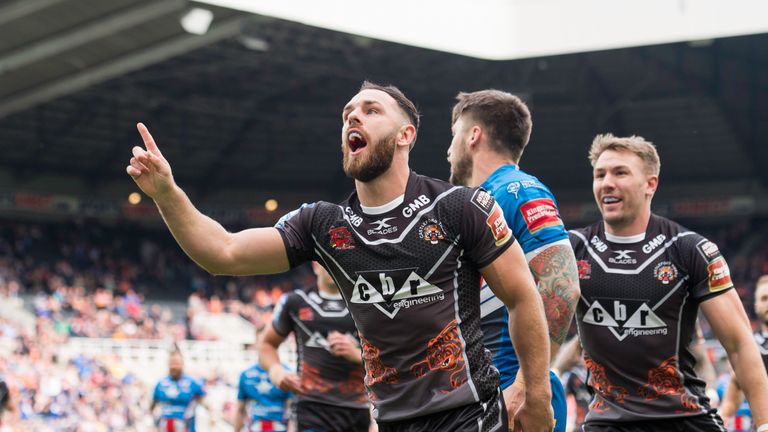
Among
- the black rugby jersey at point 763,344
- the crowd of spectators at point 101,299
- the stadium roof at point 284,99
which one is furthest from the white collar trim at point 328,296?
the stadium roof at point 284,99

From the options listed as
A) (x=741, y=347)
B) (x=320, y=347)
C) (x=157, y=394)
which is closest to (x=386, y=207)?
(x=741, y=347)

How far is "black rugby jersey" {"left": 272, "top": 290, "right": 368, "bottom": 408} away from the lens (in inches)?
348

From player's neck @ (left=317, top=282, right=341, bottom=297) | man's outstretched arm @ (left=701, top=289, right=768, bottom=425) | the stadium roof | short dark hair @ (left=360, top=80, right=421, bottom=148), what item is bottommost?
man's outstretched arm @ (left=701, top=289, right=768, bottom=425)

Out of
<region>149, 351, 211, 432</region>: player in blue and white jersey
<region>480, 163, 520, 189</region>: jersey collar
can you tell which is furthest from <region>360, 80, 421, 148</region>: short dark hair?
<region>149, 351, 211, 432</region>: player in blue and white jersey

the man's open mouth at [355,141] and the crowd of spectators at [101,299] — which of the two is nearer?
the man's open mouth at [355,141]

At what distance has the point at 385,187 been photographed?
4.36 metres

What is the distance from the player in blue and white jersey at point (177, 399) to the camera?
14789 millimetres

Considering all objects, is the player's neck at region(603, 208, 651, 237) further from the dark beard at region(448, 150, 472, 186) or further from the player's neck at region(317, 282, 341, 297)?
the player's neck at region(317, 282, 341, 297)

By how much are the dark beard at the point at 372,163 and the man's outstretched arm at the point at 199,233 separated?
1.44 feet

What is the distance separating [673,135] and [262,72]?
15.9m

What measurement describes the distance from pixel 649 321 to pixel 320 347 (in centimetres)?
405

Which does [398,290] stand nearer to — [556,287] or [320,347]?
[556,287]

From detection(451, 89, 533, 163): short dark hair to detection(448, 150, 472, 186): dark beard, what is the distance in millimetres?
162

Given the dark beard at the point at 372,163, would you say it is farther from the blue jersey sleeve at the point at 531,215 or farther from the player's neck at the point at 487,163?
the player's neck at the point at 487,163
